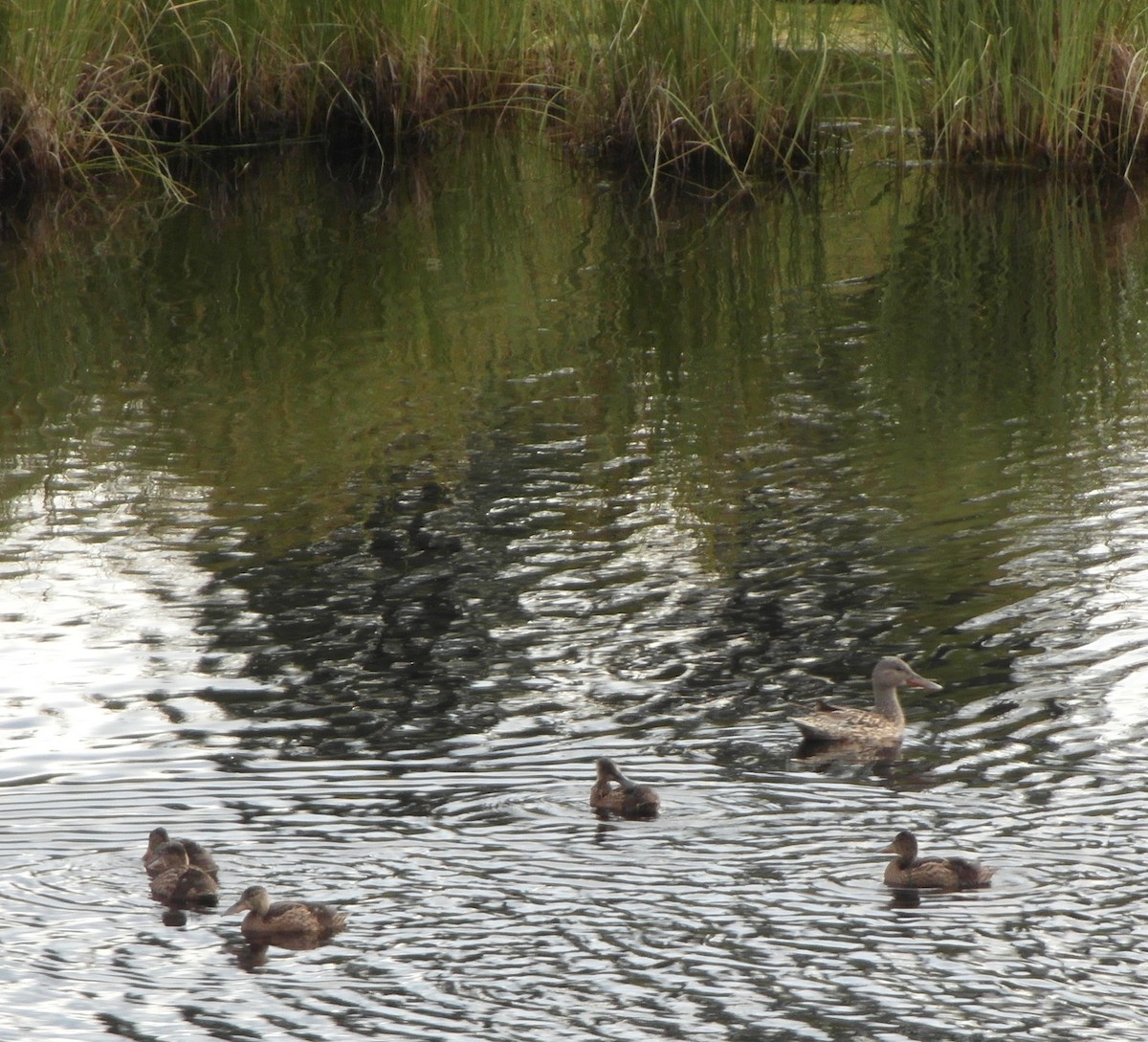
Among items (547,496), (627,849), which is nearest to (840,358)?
(547,496)

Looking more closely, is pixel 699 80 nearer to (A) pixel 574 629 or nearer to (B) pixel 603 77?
(B) pixel 603 77

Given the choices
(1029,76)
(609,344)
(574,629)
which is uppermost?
(1029,76)

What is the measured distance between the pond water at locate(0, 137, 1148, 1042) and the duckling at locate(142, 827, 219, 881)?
0.15 metres

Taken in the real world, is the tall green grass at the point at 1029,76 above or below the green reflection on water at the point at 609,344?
above

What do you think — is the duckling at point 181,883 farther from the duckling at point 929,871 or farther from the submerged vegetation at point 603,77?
the submerged vegetation at point 603,77

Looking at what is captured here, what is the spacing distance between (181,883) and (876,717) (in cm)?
308

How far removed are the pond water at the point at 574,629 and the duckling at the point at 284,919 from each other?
114 mm

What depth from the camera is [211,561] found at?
1068 cm

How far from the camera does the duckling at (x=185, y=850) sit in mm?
6773

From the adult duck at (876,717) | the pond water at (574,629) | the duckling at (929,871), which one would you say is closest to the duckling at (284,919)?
the pond water at (574,629)

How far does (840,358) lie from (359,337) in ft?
12.8

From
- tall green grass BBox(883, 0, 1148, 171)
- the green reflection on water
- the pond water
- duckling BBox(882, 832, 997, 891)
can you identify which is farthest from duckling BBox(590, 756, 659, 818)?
tall green grass BBox(883, 0, 1148, 171)

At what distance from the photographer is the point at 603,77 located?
2142 centimetres

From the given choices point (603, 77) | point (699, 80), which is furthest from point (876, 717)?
point (603, 77)
